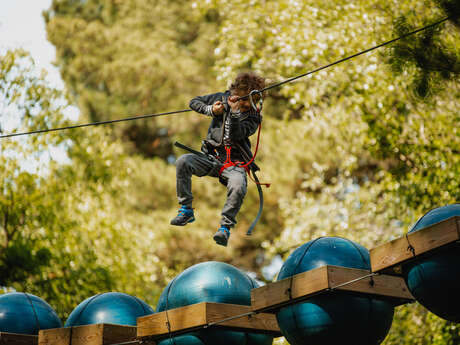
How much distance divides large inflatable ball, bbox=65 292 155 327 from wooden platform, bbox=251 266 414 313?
160cm

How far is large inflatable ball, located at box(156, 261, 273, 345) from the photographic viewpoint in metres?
5.73

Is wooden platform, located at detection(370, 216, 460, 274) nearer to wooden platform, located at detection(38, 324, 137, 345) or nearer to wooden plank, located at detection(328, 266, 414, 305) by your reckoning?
wooden plank, located at detection(328, 266, 414, 305)

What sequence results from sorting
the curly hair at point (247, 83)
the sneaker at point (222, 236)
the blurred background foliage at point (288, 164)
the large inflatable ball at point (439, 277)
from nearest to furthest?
the large inflatable ball at point (439, 277)
the sneaker at point (222, 236)
the curly hair at point (247, 83)
the blurred background foliage at point (288, 164)

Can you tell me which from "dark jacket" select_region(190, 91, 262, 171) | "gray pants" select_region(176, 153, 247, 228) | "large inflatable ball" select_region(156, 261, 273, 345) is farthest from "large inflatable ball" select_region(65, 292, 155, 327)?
"dark jacket" select_region(190, 91, 262, 171)

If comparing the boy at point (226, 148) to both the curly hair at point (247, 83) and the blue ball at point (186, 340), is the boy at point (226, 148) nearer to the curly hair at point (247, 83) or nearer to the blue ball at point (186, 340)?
the curly hair at point (247, 83)

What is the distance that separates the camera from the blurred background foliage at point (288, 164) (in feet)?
34.8

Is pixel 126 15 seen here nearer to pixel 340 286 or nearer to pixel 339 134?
pixel 339 134

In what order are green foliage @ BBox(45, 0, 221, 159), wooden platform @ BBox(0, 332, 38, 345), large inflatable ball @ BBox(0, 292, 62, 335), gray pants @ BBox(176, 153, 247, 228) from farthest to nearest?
green foliage @ BBox(45, 0, 221, 159) < large inflatable ball @ BBox(0, 292, 62, 335) < wooden platform @ BBox(0, 332, 38, 345) < gray pants @ BBox(176, 153, 247, 228)

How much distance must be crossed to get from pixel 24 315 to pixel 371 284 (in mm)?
3836

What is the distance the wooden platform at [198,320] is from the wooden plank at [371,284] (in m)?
1.03

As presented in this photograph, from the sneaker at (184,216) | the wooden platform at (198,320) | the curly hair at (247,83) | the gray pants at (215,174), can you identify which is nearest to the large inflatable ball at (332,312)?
the wooden platform at (198,320)

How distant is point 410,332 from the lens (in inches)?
419

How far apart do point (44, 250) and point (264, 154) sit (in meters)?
8.46

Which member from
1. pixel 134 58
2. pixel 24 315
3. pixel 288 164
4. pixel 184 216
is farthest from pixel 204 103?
pixel 134 58
